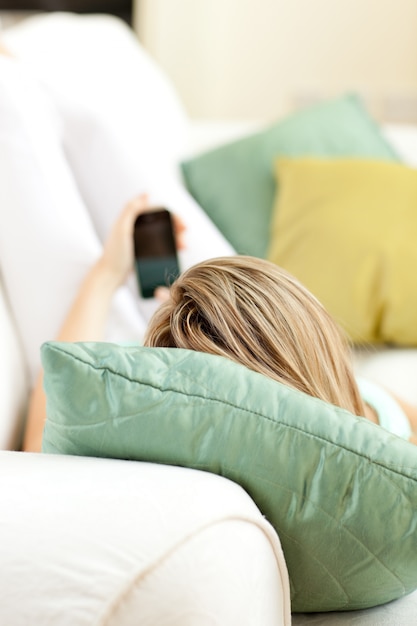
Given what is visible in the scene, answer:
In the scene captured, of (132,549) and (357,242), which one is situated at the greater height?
(132,549)

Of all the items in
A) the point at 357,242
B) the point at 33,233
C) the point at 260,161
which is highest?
the point at 33,233

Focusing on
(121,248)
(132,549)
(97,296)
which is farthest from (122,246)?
(132,549)

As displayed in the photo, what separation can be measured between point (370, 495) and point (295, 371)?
194 millimetres

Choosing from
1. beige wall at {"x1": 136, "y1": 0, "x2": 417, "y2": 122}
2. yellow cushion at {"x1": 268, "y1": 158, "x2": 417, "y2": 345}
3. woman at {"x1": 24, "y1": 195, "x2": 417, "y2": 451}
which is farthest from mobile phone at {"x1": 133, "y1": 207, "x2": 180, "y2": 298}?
beige wall at {"x1": 136, "y1": 0, "x2": 417, "y2": 122}

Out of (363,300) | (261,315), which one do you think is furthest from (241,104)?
(261,315)

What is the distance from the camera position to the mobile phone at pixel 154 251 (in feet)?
5.02

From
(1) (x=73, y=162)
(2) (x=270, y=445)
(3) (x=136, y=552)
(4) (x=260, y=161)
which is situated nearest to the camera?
(3) (x=136, y=552)

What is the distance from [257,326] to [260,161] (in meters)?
1.15

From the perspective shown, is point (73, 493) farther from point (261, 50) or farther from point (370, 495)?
point (261, 50)

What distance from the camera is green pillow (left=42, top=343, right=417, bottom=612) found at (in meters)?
0.77

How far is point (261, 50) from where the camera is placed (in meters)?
3.66

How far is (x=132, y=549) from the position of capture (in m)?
0.66

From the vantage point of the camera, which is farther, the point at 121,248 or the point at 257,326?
the point at 121,248

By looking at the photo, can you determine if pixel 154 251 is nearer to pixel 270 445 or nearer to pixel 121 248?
pixel 121 248
